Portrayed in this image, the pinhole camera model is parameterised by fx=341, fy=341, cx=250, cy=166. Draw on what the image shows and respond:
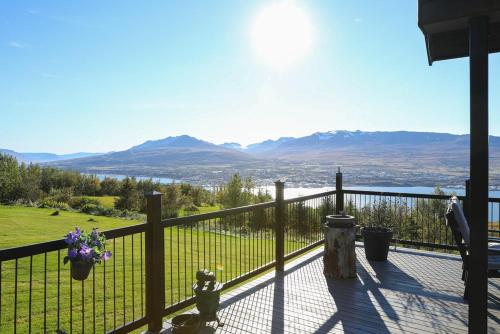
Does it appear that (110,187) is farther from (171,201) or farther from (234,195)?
(234,195)

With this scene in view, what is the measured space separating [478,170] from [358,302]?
2141 mm

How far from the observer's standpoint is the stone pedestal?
4.74 meters

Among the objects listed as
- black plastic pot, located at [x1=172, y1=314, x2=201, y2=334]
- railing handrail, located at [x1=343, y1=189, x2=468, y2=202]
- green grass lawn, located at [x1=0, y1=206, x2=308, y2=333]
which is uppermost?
railing handrail, located at [x1=343, y1=189, x2=468, y2=202]

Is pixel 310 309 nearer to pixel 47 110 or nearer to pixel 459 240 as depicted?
pixel 459 240

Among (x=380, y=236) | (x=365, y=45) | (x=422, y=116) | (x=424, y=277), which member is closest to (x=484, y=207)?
(x=424, y=277)

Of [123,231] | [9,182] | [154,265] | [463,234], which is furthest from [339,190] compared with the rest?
[9,182]

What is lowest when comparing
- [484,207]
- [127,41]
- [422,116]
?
[484,207]

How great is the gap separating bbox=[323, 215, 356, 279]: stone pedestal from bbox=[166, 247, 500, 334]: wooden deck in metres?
0.15

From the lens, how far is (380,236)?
5.58 m

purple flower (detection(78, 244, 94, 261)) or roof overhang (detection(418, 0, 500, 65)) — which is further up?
roof overhang (detection(418, 0, 500, 65))

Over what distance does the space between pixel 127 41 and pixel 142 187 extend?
402 inches

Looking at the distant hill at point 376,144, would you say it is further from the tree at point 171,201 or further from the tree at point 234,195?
the tree at point 234,195

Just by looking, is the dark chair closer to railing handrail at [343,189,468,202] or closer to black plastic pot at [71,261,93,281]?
railing handrail at [343,189,468,202]

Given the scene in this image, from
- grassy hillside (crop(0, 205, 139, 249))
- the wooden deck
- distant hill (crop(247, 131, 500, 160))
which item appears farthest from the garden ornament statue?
distant hill (crop(247, 131, 500, 160))
